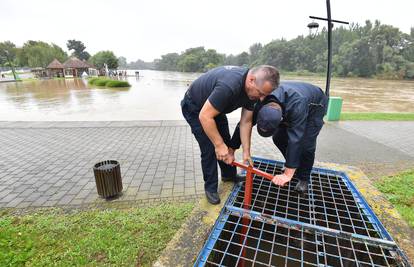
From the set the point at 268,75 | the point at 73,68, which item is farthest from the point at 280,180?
the point at 73,68

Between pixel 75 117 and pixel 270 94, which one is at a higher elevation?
pixel 270 94

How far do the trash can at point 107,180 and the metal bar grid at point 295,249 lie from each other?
5.52 feet

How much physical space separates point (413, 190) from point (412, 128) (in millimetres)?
4882

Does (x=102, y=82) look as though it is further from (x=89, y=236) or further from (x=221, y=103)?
(x=221, y=103)

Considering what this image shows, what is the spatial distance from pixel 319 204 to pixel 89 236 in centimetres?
225

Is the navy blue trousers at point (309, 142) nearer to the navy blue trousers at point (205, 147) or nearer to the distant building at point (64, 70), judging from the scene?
the navy blue trousers at point (205, 147)

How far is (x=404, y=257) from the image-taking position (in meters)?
1.53

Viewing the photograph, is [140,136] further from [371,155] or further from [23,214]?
[371,155]

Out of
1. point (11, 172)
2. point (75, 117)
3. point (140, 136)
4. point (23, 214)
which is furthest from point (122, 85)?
point (23, 214)

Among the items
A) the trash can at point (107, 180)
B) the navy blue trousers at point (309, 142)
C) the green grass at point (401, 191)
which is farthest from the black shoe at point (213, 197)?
the green grass at point (401, 191)

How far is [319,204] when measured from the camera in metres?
2.28

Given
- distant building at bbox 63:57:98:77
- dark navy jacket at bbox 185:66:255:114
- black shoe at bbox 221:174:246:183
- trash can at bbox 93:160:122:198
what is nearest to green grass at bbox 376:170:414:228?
black shoe at bbox 221:174:246:183

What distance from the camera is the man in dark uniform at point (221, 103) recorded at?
1.80 m

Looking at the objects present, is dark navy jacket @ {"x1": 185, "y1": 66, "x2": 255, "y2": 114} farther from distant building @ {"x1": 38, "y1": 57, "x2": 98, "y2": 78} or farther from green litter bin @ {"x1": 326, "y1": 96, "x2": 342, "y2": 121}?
distant building @ {"x1": 38, "y1": 57, "x2": 98, "y2": 78}
